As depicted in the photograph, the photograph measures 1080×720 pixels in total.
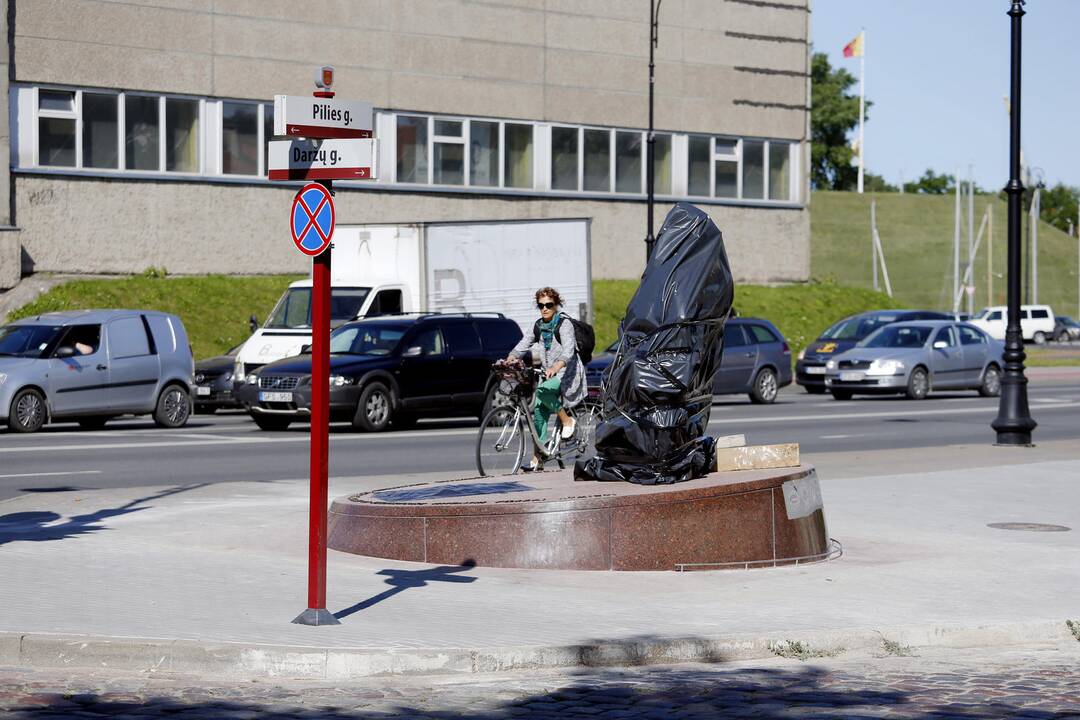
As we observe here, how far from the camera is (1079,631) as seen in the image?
8.69 metres

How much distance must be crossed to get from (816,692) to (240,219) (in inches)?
1318

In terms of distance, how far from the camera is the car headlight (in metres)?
32.7

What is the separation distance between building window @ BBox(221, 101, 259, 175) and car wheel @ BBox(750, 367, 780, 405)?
14.5m

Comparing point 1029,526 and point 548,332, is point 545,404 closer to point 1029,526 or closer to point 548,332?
point 548,332

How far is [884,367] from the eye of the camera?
32844 mm

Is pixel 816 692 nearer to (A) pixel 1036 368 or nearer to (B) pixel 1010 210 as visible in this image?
(B) pixel 1010 210

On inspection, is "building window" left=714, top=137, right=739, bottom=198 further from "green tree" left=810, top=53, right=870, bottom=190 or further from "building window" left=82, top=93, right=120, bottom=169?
"green tree" left=810, top=53, right=870, bottom=190

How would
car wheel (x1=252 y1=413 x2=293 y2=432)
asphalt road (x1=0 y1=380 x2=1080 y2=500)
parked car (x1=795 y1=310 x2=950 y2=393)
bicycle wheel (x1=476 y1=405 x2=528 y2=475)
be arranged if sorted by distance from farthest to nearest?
parked car (x1=795 y1=310 x2=950 y2=393)
car wheel (x1=252 y1=413 x2=293 y2=432)
asphalt road (x1=0 y1=380 x2=1080 y2=500)
bicycle wheel (x1=476 y1=405 x2=528 y2=475)

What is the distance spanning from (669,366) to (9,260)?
27038 millimetres

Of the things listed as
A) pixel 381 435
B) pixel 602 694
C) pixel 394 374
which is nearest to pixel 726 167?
pixel 394 374

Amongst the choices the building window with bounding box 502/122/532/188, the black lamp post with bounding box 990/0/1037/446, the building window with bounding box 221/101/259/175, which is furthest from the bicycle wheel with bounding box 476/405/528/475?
the building window with bounding box 502/122/532/188

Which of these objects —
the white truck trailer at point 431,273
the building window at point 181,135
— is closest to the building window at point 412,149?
the building window at point 181,135

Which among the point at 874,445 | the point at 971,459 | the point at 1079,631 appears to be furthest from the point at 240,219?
the point at 1079,631

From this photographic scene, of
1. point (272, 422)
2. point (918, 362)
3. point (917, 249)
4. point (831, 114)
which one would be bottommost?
point (272, 422)
